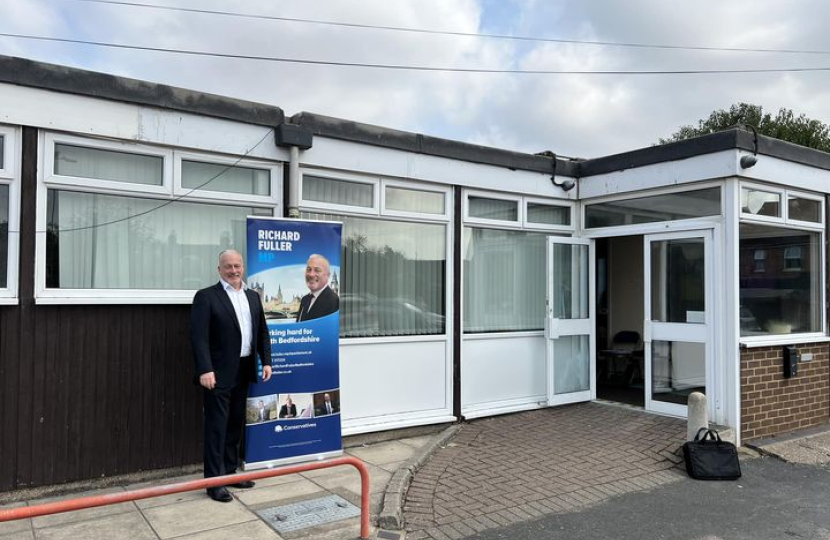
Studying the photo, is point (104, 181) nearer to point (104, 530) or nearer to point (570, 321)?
point (104, 530)

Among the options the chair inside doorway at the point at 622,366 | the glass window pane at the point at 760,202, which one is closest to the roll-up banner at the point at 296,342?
the glass window pane at the point at 760,202

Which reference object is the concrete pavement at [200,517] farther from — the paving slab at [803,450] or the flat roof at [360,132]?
the paving slab at [803,450]

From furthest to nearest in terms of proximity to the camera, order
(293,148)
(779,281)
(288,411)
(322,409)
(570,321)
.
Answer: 1. (570,321)
2. (779,281)
3. (293,148)
4. (322,409)
5. (288,411)

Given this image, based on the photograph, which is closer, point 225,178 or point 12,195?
point 12,195

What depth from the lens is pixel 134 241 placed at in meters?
5.13

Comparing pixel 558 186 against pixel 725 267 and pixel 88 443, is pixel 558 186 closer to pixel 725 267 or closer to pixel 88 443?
pixel 725 267

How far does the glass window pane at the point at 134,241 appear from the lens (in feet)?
15.8

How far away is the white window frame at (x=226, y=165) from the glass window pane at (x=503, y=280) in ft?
7.66

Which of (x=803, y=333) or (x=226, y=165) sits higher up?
(x=226, y=165)

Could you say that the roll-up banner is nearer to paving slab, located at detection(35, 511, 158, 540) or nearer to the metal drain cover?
Answer: the metal drain cover

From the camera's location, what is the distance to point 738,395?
6.39 meters

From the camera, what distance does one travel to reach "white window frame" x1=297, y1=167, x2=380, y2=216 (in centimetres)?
591

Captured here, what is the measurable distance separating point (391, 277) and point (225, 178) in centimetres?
198

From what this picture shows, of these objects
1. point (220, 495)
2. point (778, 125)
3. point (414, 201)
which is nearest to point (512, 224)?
point (414, 201)
